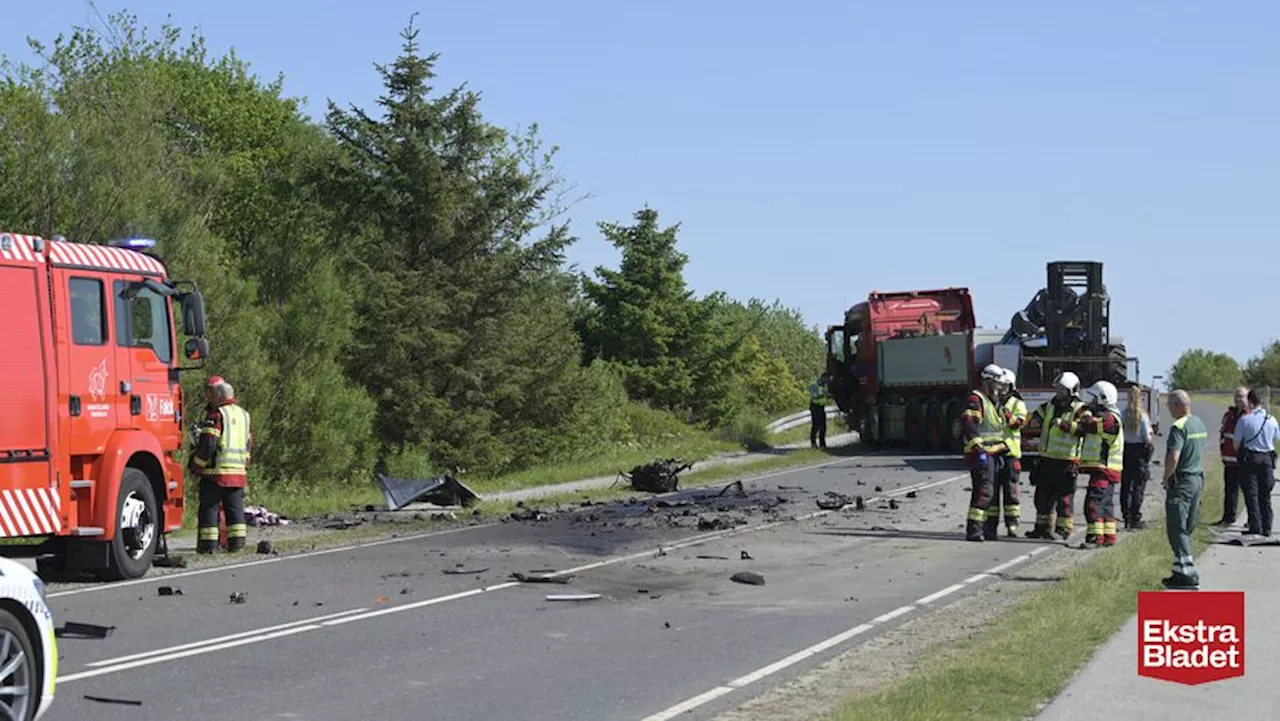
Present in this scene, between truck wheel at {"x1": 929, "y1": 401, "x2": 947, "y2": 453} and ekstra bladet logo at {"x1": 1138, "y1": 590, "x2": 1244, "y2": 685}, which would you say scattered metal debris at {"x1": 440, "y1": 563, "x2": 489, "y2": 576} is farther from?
truck wheel at {"x1": 929, "y1": 401, "x2": 947, "y2": 453}

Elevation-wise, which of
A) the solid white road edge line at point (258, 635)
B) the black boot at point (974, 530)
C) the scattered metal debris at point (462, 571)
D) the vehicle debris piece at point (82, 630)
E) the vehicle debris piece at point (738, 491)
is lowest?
the vehicle debris piece at point (738, 491)

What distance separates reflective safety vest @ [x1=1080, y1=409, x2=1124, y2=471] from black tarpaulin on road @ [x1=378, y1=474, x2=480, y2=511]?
960 cm

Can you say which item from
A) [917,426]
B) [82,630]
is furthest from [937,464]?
[82,630]

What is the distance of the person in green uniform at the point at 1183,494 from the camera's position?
12820mm

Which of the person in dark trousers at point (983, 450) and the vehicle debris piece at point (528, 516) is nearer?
the person in dark trousers at point (983, 450)

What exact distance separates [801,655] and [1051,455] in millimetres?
8213

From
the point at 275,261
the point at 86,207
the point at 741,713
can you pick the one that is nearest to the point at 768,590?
the point at 741,713

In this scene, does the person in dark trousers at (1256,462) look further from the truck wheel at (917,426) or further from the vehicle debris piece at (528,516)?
the truck wheel at (917,426)

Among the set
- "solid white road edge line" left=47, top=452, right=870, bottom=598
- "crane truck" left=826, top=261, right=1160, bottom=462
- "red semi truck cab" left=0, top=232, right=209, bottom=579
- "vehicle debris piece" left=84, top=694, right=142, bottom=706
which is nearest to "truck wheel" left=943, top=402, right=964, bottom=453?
"crane truck" left=826, top=261, right=1160, bottom=462

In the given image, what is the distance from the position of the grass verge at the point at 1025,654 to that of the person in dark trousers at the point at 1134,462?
4843 millimetres

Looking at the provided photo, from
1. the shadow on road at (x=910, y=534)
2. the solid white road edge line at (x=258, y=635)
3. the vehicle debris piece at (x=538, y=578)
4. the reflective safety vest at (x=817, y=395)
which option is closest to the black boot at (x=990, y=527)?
the shadow on road at (x=910, y=534)

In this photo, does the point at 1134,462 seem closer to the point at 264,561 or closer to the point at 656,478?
the point at 656,478

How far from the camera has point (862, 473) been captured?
3172 cm

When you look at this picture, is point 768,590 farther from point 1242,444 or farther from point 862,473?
point 862,473
